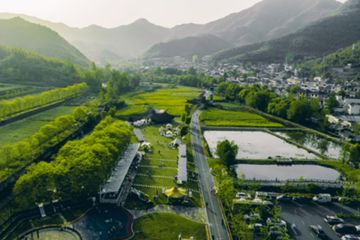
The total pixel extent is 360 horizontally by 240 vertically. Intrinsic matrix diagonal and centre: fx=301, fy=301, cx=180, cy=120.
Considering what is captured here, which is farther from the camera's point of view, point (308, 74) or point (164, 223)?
point (308, 74)

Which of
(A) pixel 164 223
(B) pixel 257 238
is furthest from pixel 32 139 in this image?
(B) pixel 257 238

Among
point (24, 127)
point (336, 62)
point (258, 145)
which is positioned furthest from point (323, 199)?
point (336, 62)

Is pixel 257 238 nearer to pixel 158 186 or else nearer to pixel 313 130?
pixel 158 186

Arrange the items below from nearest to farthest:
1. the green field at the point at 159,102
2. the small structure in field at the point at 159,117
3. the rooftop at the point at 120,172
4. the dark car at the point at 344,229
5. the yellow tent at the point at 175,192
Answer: the dark car at the point at 344,229
the rooftop at the point at 120,172
the yellow tent at the point at 175,192
the small structure in field at the point at 159,117
the green field at the point at 159,102

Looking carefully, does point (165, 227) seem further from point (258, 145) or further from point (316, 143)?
point (316, 143)

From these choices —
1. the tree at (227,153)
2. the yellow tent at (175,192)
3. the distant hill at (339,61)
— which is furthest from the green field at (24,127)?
the distant hill at (339,61)

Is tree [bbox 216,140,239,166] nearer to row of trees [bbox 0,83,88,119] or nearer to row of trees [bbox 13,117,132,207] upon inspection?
row of trees [bbox 13,117,132,207]

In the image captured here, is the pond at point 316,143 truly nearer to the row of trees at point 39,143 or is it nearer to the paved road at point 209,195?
the paved road at point 209,195
